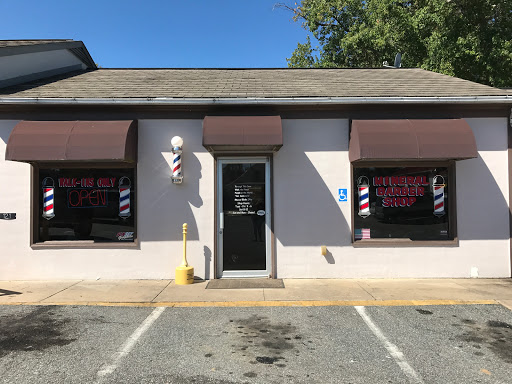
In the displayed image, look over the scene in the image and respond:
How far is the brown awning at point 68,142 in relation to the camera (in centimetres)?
588

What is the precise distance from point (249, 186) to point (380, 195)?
262 cm

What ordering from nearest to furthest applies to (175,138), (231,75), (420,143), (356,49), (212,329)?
(212,329) < (420,143) < (175,138) < (231,75) < (356,49)

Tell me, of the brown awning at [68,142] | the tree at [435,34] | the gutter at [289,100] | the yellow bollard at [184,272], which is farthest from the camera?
the tree at [435,34]

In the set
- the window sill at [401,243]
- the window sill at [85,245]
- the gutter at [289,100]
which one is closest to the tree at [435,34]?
the gutter at [289,100]

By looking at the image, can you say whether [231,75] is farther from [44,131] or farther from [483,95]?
[483,95]

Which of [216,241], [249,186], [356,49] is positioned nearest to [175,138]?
[249,186]

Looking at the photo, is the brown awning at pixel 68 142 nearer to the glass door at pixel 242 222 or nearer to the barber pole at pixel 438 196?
the glass door at pixel 242 222

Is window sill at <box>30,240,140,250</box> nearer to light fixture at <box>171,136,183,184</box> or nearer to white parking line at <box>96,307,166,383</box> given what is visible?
light fixture at <box>171,136,183,184</box>

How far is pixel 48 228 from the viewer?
6738 mm

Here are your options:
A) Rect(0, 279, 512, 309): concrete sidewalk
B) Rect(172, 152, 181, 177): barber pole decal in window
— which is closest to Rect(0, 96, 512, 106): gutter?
Rect(172, 152, 181, 177): barber pole decal in window

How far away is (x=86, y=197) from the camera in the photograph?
22.0ft

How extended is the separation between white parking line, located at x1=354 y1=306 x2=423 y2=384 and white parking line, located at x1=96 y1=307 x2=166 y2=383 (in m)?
2.90

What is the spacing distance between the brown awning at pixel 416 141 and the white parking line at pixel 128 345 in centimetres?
424

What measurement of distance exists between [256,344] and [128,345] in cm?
148
